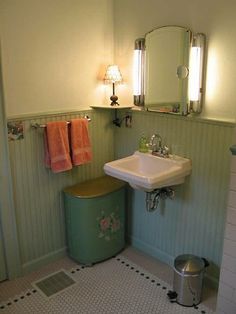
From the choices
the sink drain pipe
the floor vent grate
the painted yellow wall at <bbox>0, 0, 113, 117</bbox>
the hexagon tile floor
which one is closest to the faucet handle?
the sink drain pipe

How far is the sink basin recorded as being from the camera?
80.4 inches

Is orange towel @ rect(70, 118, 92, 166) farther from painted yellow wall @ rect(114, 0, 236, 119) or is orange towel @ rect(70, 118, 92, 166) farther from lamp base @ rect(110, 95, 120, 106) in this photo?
painted yellow wall @ rect(114, 0, 236, 119)

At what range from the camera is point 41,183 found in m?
2.45

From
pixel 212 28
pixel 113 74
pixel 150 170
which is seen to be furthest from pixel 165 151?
pixel 212 28

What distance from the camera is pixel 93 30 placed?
2492mm

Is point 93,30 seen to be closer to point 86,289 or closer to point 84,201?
point 84,201

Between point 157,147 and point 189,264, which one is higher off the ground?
point 157,147

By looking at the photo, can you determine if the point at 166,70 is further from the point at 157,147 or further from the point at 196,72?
the point at 157,147

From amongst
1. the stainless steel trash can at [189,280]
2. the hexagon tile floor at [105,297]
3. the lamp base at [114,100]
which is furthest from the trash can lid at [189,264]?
the lamp base at [114,100]

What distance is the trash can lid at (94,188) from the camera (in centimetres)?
247

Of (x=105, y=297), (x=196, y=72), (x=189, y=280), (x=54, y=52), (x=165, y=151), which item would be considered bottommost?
(x=105, y=297)

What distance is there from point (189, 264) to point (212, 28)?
1.60m

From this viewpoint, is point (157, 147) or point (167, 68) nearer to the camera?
point (167, 68)

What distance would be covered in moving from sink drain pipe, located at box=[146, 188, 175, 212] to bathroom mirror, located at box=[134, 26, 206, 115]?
612 millimetres
